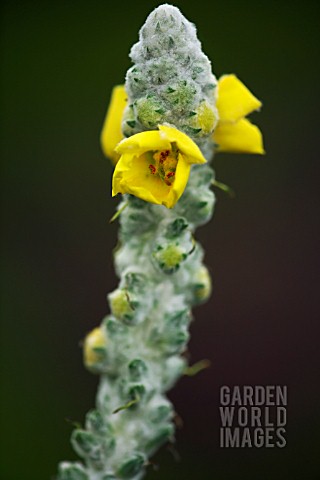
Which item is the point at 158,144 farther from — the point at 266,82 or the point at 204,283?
the point at 266,82

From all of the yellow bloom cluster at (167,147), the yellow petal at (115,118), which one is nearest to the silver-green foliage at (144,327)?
the yellow bloom cluster at (167,147)

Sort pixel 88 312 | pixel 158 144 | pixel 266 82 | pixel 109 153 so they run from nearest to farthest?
pixel 158 144 → pixel 109 153 → pixel 88 312 → pixel 266 82

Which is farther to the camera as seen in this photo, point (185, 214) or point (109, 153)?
point (109, 153)

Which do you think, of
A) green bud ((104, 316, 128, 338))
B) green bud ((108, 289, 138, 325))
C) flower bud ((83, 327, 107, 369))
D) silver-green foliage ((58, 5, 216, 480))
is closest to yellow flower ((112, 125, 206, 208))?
silver-green foliage ((58, 5, 216, 480))

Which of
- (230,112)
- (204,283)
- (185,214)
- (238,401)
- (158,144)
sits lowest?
(238,401)

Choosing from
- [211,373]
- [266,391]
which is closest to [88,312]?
[211,373]

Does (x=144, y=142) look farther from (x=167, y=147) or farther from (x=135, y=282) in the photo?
(x=135, y=282)

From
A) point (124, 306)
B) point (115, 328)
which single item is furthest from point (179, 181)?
point (115, 328)
